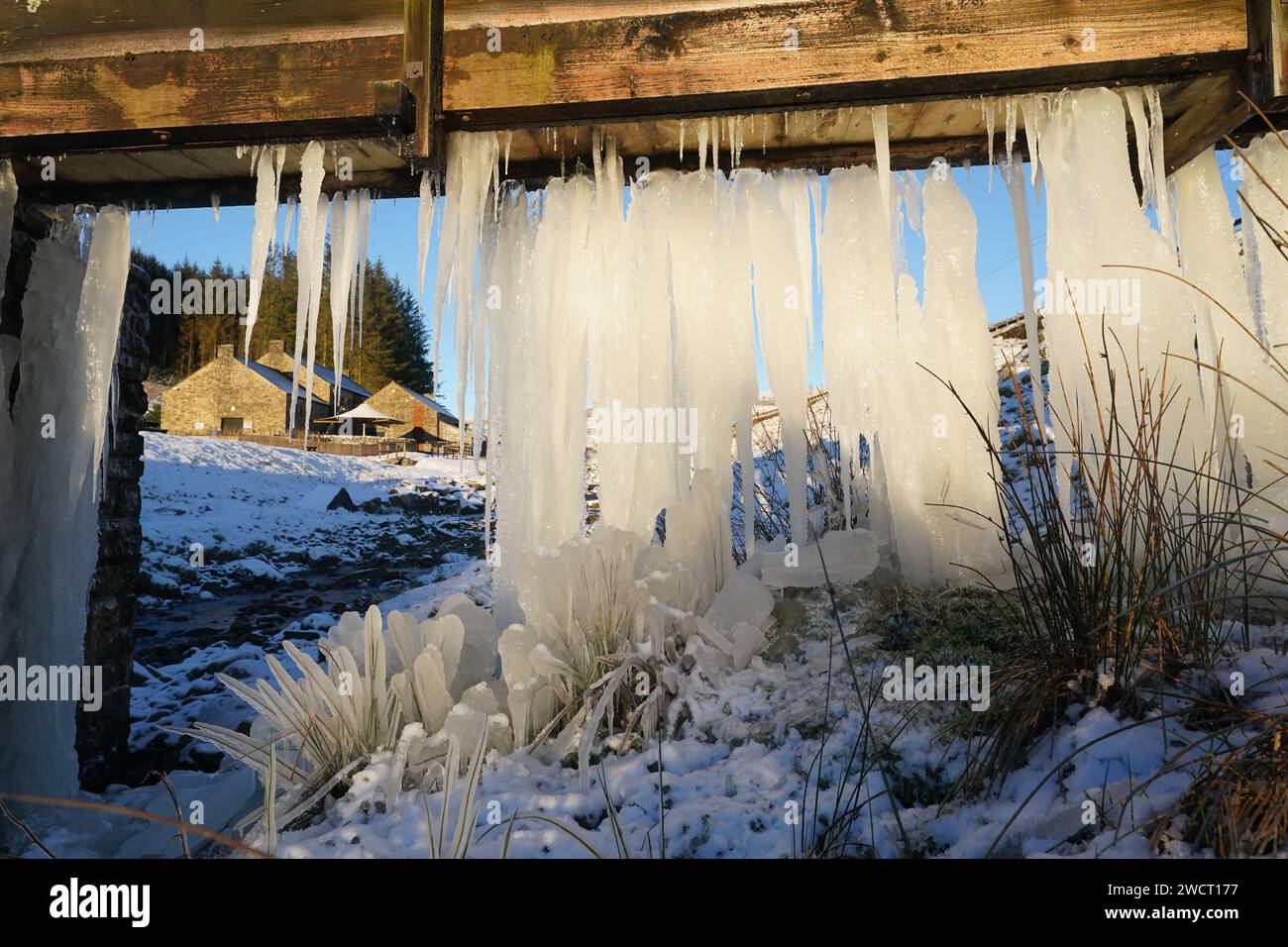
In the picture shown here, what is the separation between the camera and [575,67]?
2.66 meters

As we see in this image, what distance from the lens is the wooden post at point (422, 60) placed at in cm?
266

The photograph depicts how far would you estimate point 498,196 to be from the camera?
11.1 feet

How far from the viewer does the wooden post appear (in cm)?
266

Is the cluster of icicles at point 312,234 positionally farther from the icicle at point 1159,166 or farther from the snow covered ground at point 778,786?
the icicle at point 1159,166

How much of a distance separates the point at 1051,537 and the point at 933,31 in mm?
1845

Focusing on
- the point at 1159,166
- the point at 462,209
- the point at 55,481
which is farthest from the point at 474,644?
the point at 1159,166

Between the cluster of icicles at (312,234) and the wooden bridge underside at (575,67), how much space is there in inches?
5.4

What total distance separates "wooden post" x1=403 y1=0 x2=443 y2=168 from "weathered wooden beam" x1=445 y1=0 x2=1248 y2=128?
7 centimetres

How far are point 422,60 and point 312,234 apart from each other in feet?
2.86

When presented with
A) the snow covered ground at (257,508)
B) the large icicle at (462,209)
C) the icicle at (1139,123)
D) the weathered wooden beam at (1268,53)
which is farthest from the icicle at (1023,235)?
the snow covered ground at (257,508)

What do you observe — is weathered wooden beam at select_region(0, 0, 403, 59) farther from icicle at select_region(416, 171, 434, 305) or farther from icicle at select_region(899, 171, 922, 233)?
icicle at select_region(899, 171, 922, 233)

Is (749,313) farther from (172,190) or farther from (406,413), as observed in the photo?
(406,413)
